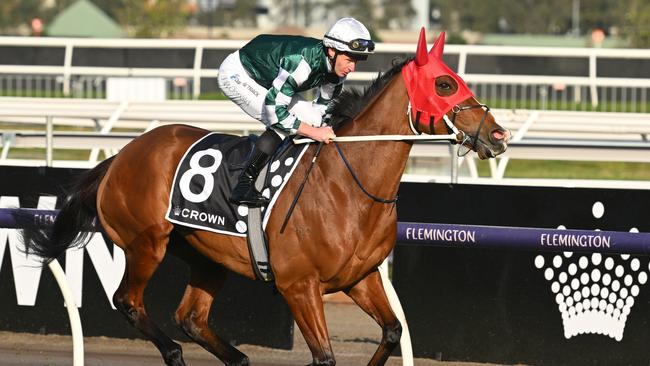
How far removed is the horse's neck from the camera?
523cm

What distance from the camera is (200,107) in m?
9.73

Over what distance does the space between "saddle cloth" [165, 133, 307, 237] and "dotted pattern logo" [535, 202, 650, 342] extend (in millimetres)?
1907

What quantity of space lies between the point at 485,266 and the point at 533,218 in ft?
1.20

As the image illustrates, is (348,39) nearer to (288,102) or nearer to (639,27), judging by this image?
(288,102)

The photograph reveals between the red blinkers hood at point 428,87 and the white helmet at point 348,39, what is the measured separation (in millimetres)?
220

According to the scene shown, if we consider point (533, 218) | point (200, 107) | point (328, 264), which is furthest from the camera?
point (200, 107)

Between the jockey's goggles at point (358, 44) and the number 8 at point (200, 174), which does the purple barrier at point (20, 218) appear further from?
the jockey's goggles at point (358, 44)

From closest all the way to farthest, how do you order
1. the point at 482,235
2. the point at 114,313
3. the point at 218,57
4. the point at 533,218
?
the point at 482,235, the point at 533,218, the point at 114,313, the point at 218,57

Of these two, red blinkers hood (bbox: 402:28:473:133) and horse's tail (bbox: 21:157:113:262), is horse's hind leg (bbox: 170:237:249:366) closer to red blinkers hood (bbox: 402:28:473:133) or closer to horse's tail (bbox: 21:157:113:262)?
horse's tail (bbox: 21:157:113:262)

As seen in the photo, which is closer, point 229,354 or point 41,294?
point 229,354

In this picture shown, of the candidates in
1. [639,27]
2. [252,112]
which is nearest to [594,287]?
[252,112]

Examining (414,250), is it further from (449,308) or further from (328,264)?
(328,264)

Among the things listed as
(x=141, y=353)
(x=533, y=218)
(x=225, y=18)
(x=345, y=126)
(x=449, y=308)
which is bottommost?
(x=225, y=18)

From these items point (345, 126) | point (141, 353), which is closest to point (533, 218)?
point (345, 126)
